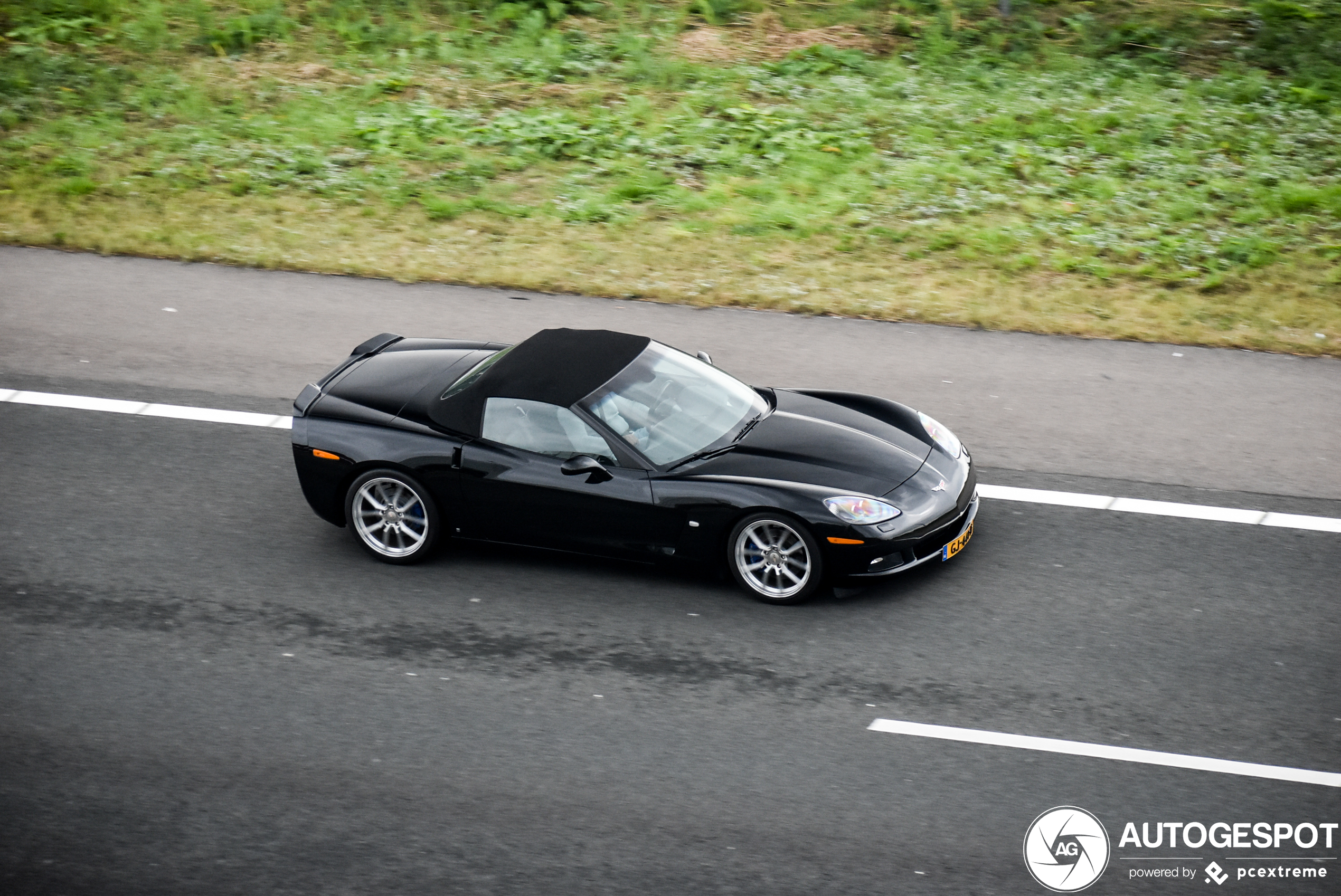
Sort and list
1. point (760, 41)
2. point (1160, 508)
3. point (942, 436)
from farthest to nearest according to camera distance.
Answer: point (760, 41), point (1160, 508), point (942, 436)

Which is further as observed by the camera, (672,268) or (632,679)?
(672,268)

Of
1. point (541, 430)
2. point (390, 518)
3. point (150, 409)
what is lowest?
point (150, 409)

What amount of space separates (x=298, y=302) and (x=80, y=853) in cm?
687

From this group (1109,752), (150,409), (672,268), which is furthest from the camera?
(672,268)

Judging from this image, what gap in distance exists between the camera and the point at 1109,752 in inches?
264

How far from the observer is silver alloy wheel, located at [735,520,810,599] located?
7.83 metres

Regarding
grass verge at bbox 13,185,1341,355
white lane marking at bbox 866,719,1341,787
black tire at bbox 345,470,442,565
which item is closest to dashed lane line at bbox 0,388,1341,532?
black tire at bbox 345,470,442,565

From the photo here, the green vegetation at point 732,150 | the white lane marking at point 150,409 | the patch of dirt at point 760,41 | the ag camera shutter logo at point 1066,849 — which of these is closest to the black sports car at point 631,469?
the white lane marking at point 150,409

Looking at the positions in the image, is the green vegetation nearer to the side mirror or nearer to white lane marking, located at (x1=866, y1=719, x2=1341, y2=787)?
the side mirror

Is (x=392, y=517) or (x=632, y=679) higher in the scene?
(x=392, y=517)

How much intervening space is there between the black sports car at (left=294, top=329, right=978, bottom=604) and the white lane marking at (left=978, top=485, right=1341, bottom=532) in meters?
0.77

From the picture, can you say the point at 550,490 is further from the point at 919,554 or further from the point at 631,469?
the point at 919,554

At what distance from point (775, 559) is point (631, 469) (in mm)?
1001

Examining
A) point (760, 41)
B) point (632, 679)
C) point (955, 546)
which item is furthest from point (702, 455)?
point (760, 41)
